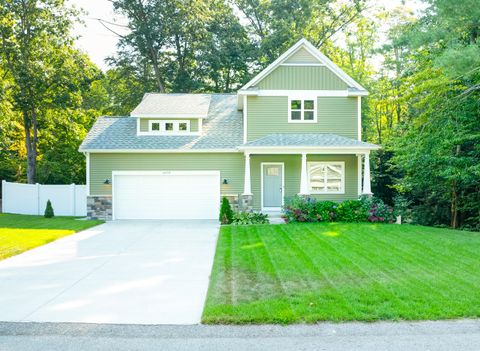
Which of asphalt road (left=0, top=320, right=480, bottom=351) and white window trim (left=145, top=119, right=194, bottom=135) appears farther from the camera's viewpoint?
white window trim (left=145, top=119, right=194, bottom=135)

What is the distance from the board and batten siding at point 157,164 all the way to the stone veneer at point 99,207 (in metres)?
0.26

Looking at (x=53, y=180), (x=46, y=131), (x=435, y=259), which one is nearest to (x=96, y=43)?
(x=46, y=131)

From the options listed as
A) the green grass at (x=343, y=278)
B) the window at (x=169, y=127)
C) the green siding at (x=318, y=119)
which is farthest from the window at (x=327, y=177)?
the green grass at (x=343, y=278)

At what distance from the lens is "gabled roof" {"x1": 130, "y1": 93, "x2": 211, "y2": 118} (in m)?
18.6

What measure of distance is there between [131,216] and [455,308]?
14.5 meters

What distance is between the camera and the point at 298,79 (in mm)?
18188

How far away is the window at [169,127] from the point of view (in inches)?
741

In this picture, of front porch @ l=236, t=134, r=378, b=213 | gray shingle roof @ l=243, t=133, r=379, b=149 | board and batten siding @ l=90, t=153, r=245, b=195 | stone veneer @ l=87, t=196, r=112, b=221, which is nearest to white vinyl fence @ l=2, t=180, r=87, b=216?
stone veneer @ l=87, t=196, r=112, b=221

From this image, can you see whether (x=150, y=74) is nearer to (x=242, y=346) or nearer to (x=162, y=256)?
(x=162, y=256)

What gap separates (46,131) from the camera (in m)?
26.9

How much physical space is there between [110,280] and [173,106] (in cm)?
1297

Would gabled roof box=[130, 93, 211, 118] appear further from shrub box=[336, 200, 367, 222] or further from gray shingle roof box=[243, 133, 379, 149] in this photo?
shrub box=[336, 200, 367, 222]

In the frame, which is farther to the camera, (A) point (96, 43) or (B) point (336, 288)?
(A) point (96, 43)

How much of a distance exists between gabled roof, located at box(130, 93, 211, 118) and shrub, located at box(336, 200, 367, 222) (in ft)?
24.0
